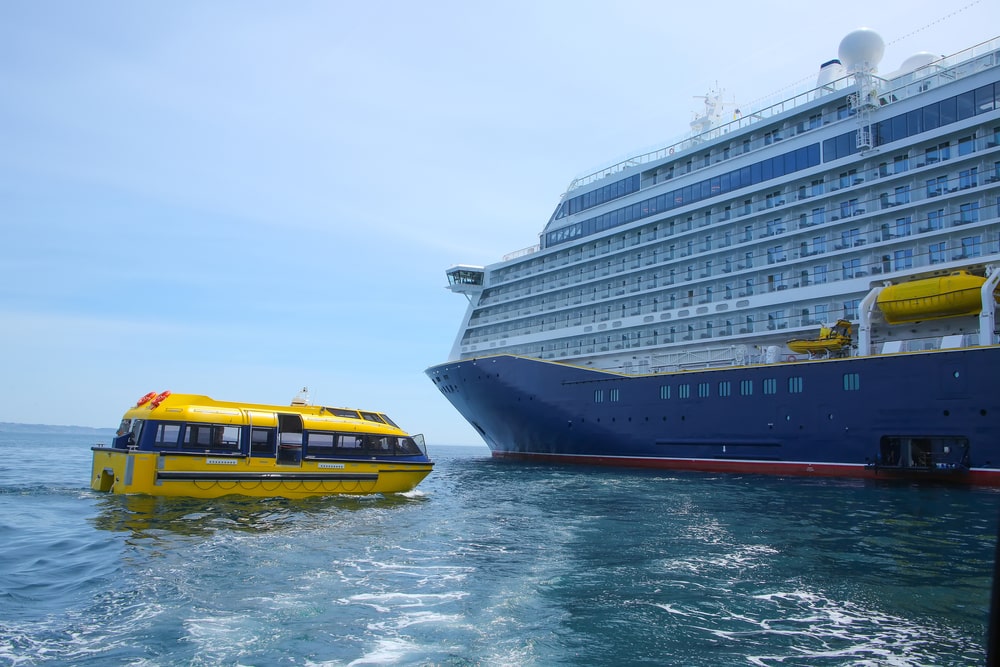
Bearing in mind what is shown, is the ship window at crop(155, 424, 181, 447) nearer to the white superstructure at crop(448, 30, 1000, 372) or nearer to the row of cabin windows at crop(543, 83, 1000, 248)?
the white superstructure at crop(448, 30, 1000, 372)

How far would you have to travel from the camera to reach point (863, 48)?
31078 mm

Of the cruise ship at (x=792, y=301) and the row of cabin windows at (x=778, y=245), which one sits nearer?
the cruise ship at (x=792, y=301)

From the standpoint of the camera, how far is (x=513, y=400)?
120 feet

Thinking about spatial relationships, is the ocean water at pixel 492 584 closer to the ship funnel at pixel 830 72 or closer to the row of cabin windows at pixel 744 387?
the row of cabin windows at pixel 744 387

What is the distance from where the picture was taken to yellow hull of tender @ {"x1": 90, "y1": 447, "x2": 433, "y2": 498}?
17.2m

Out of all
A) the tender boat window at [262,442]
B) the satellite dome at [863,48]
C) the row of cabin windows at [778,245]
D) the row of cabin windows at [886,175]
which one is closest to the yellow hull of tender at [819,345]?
the row of cabin windows at [778,245]

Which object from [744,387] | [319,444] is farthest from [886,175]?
[319,444]

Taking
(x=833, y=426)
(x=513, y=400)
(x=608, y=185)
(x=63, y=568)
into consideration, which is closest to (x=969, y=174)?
(x=833, y=426)

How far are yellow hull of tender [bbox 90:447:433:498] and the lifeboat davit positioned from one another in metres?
17.0

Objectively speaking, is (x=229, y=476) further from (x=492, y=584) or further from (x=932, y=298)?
(x=932, y=298)

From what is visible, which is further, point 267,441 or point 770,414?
point 770,414

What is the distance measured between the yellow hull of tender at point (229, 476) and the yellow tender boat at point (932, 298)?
19.0 metres

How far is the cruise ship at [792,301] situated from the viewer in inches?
942

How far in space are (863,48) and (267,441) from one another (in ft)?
102
